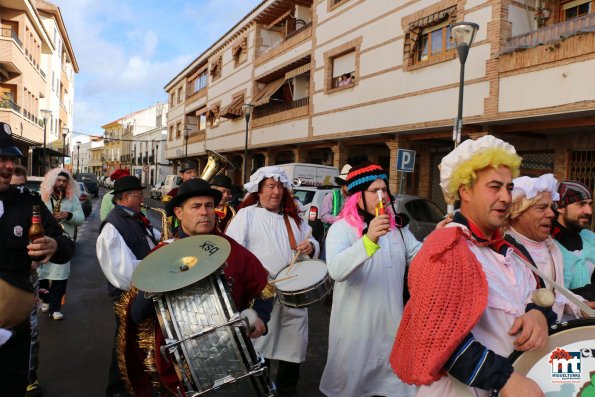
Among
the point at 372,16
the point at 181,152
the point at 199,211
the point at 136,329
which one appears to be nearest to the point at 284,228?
the point at 199,211

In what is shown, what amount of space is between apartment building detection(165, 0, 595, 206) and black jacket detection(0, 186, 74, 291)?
10.7m

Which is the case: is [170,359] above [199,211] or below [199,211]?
below

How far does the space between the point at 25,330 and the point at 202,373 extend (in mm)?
1403

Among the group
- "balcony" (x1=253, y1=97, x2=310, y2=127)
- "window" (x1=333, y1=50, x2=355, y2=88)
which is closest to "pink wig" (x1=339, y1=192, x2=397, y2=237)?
"window" (x1=333, y1=50, x2=355, y2=88)

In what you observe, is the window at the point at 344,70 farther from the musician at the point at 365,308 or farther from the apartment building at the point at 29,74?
the apartment building at the point at 29,74

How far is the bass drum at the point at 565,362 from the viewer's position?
1.61 m

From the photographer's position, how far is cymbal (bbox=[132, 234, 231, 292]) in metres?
2.10

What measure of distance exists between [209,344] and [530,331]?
1330 millimetres

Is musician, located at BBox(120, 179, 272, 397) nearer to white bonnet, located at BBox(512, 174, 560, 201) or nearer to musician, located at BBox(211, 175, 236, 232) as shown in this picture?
white bonnet, located at BBox(512, 174, 560, 201)

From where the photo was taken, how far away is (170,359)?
2184 millimetres

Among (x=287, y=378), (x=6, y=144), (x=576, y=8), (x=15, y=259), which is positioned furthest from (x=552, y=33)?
(x=15, y=259)

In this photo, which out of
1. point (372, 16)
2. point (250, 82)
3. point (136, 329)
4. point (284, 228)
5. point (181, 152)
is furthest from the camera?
point (181, 152)

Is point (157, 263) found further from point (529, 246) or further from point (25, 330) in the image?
point (529, 246)

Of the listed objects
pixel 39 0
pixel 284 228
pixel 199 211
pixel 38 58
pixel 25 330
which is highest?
pixel 39 0
